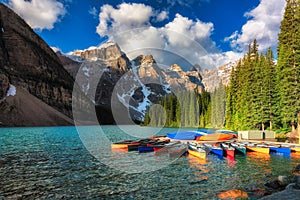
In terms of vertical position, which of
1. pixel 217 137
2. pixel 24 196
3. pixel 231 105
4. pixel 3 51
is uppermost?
pixel 3 51

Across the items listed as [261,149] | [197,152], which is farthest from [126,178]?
[261,149]

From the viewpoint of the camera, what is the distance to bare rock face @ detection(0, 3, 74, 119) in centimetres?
15288

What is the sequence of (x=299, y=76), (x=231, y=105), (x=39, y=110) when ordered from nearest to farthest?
1. (x=299, y=76)
2. (x=231, y=105)
3. (x=39, y=110)

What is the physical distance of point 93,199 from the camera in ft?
46.9

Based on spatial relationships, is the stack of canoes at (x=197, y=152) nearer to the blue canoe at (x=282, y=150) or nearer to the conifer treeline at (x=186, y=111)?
the blue canoe at (x=282, y=150)

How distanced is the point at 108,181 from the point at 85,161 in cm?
965

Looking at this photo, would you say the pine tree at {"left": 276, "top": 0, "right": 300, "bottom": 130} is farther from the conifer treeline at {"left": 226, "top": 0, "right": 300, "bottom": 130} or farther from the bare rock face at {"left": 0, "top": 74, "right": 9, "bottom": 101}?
the bare rock face at {"left": 0, "top": 74, "right": 9, "bottom": 101}

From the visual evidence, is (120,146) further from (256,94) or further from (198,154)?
(256,94)

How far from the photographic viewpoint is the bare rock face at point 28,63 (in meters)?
153

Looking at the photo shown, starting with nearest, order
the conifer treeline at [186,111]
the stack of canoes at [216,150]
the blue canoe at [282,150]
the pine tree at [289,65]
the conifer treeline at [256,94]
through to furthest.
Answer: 1. the stack of canoes at [216,150]
2. the blue canoe at [282,150]
3. the pine tree at [289,65]
4. the conifer treeline at [256,94]
5. the conifer treeline at [186,111]

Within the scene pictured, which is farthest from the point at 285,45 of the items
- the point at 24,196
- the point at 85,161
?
the point at 24,196

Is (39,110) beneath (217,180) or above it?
above

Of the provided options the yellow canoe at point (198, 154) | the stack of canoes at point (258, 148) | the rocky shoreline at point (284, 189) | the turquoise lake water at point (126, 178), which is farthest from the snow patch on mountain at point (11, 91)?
the rocky shoreline at point (284, 189)

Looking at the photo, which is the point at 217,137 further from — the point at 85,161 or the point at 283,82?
the point at 85,161
